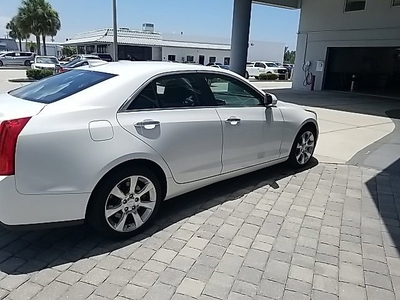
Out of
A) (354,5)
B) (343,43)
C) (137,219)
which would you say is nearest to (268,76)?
(343,43)

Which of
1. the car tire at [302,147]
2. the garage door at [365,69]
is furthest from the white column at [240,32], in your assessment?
the car tire at [302,147]

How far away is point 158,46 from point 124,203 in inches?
1719

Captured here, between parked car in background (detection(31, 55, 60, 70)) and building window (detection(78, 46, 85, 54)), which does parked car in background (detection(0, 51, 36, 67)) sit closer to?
building window (detection(78, 46, 85, 54))

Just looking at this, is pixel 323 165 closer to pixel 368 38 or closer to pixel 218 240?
pixel 218 240

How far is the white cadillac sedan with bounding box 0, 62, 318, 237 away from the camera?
242cm

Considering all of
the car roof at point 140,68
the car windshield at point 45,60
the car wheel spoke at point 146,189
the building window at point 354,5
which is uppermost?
the building window at point 354,5

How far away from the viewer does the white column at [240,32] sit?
13.8 meters

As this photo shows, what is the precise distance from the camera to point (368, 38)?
16656 millimetres

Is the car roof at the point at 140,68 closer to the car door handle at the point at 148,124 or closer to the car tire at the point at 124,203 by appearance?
the car door handle at the point at 148,124

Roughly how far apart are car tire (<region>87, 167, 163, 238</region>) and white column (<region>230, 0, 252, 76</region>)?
12514 millimetres

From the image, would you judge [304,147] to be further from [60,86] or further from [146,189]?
[60,86]

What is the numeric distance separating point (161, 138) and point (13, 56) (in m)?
44.6

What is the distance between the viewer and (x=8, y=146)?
233cm

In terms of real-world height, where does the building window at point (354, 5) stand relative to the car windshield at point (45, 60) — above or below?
above
